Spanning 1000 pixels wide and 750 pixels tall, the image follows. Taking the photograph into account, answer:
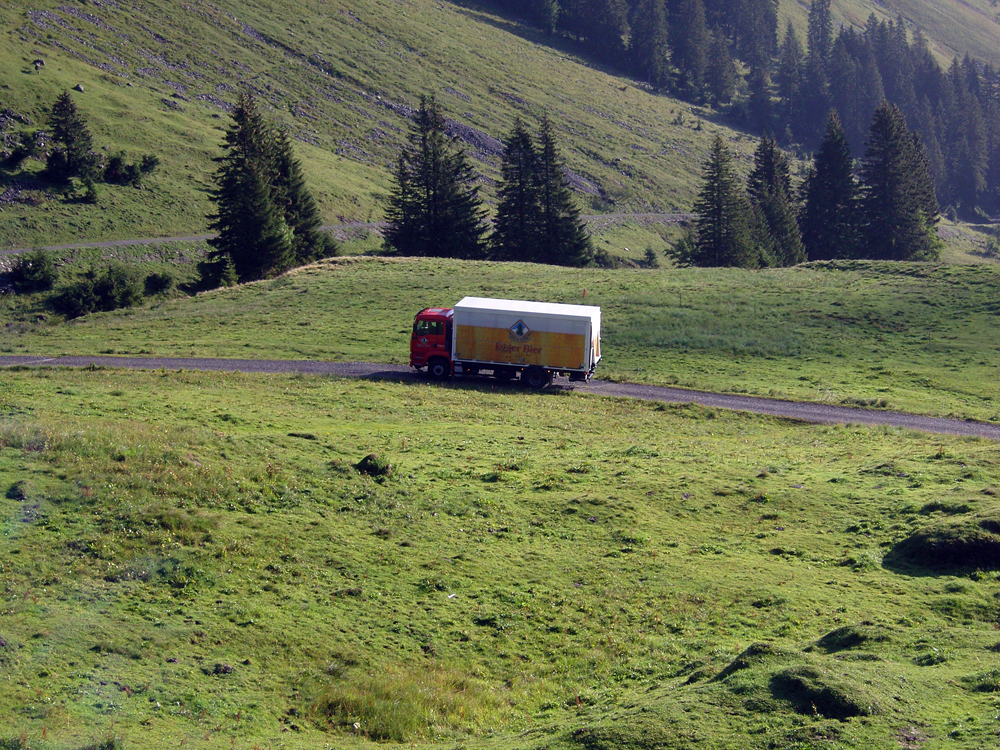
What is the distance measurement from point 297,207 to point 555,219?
82.4ft

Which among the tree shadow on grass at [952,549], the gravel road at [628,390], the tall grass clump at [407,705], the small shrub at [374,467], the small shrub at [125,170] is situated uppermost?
the small shrub at [125,170]

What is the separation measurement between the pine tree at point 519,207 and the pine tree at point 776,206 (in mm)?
23904

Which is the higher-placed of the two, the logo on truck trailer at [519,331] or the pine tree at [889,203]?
the pine tree at [889,203]

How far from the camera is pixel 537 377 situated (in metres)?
42.2

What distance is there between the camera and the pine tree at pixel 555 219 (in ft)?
275

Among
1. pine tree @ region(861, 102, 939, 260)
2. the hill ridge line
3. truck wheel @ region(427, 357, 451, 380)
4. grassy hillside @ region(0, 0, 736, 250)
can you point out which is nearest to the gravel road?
truck wheel @ region(427, 357, 451, 380)

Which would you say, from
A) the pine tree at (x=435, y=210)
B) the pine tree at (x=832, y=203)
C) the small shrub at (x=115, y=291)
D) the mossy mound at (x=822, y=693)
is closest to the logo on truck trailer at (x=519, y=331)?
the mossy mound at (x=822, y=693)

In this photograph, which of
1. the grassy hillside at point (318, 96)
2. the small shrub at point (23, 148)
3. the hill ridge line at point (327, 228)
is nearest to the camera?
the hill ridge line at point (327, 228)

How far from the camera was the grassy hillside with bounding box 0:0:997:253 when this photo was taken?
89.9 meters

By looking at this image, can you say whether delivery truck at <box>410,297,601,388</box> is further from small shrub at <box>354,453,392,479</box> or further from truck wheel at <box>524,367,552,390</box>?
small shrub at <box>354,453,392,479</box>

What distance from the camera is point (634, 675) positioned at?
16406 millimetres

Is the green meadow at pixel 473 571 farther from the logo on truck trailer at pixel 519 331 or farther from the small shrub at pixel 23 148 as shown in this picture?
the small shrub at pixel 23 148

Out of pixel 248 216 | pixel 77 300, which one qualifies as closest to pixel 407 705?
pixel 248 216

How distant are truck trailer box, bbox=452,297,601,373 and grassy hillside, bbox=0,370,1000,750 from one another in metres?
10.9
